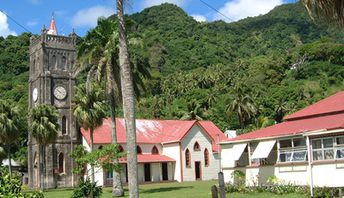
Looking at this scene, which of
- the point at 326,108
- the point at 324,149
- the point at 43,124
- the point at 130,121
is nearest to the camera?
the point at 130,121

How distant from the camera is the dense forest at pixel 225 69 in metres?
85.4

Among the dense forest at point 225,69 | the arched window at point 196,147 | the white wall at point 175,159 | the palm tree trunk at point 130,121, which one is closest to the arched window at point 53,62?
the dense forest at point 225,69

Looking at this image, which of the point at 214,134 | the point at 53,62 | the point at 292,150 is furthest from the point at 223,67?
the point at 292,150

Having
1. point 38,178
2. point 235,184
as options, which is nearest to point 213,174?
point 38,178

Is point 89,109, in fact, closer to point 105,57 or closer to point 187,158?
point 105,57

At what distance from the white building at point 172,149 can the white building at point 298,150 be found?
2065cm

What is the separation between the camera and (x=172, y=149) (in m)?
55.7

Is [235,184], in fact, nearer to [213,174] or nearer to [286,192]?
[286,192]

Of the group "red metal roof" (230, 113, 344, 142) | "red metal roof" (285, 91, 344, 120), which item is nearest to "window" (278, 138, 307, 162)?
"red metal roof" (230, 113, 344, 142)

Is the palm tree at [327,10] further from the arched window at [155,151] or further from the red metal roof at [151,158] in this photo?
the arched window at [155,151]

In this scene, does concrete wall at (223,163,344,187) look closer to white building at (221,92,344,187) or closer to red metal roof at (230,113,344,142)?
white building at (221,92,344,187)

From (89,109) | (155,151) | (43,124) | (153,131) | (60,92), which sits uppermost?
(60,92)

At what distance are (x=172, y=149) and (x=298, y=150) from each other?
28.0 m

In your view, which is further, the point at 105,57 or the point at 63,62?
the point at 63,62
